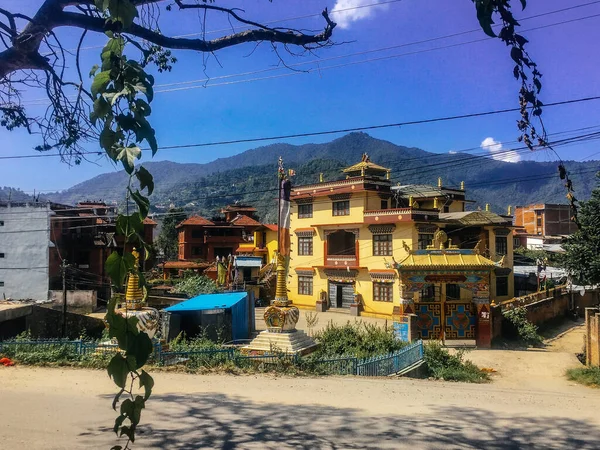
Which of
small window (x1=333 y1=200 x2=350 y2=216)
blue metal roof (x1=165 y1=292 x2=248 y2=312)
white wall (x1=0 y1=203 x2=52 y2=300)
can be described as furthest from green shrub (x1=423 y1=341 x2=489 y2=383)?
white wall (x1=0 y1=203 x2=52 y2=300)

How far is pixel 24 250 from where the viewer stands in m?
29.9

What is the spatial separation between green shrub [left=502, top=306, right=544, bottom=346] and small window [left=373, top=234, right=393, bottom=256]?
759cm

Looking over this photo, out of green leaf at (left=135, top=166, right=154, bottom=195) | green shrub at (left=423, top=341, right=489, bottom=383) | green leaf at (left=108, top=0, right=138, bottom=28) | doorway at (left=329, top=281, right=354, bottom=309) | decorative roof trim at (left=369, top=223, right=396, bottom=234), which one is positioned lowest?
green shrub at (left=423, top=341, right=489, bottom=383)

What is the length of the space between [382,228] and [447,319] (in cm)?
955

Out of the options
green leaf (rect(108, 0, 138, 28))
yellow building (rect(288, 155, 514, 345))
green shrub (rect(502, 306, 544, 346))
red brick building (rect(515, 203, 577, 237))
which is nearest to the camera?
green leaf (rect(108, 0, 138, 28))

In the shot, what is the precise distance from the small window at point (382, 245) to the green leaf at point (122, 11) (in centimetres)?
2750

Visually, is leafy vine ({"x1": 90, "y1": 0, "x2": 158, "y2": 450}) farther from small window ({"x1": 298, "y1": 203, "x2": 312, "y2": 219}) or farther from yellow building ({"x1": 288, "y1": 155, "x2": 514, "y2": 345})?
small window ({"x1": 298, "y1": 203, "x2": 312, "y2": 219})

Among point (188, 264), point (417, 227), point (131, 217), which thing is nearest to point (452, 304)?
point (417, 227)

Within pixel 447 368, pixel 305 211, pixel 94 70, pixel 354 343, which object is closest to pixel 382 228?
pixel 305 211

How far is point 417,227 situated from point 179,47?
24.5m

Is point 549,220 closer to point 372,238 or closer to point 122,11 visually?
point 372,238

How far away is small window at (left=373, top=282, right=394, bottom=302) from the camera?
2869 cm

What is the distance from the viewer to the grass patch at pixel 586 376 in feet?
46.2

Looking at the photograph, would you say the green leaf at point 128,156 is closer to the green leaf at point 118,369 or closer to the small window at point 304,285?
the green leaf at point 118,369
